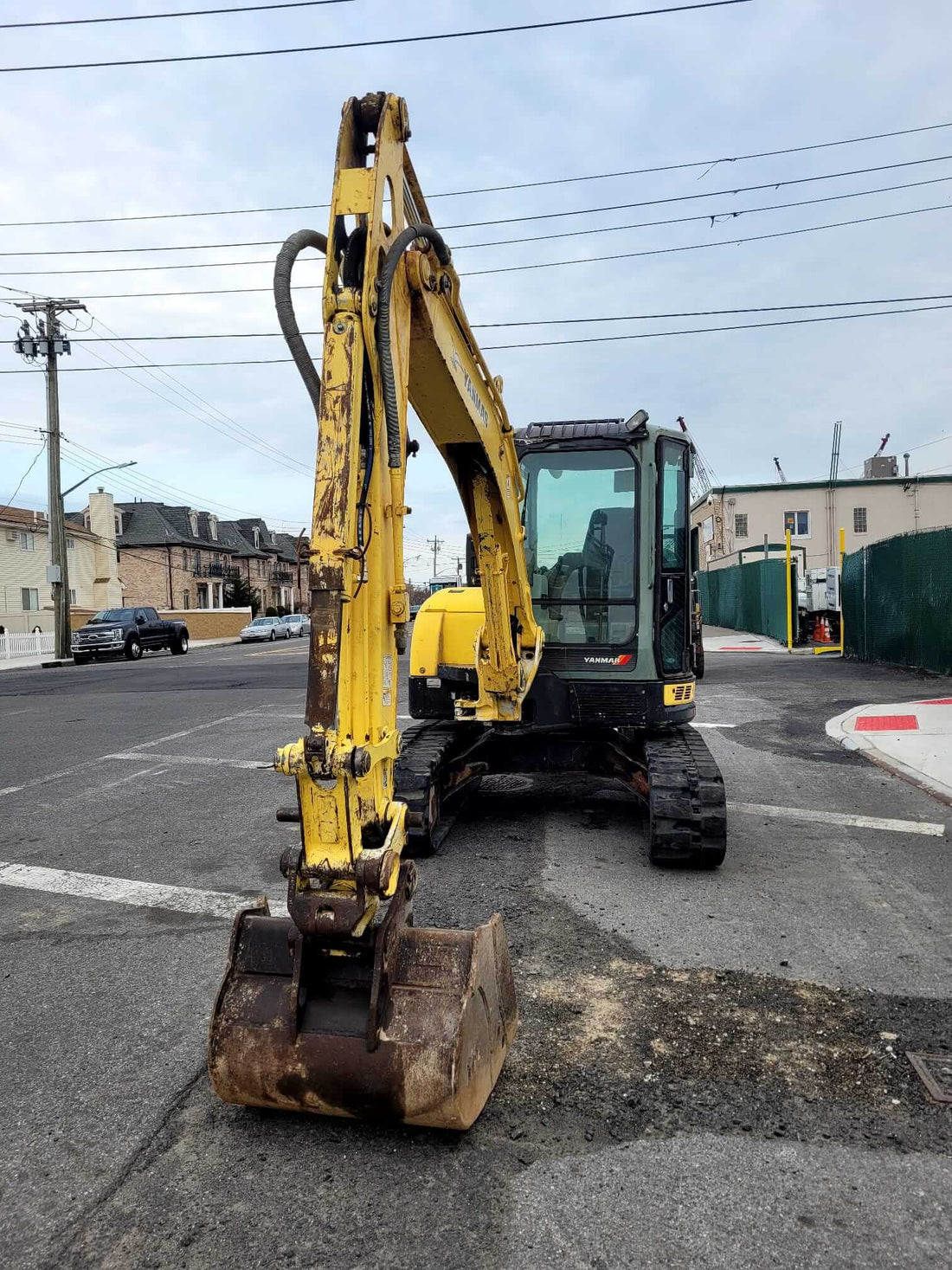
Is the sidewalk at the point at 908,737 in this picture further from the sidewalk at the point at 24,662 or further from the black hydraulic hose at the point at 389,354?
the sidewalk at the point at 24,662

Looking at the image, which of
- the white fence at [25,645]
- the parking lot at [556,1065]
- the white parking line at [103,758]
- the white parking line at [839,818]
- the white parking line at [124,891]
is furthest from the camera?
the white fence at [25,645]

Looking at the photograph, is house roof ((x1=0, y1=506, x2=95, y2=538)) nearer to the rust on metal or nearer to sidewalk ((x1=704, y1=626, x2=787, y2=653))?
sidewalk ((x1=704, y1=626, x2=787, y2=653))

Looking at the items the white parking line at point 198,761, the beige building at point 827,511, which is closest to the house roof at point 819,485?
the beige building at point 827,511

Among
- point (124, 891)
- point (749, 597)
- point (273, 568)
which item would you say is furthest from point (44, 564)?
point (124, 891)

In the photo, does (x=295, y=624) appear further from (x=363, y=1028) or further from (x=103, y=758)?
(x=363, y=1028)

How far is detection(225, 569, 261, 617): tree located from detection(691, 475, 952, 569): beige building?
35.0 metres

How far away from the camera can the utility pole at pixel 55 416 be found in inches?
1286

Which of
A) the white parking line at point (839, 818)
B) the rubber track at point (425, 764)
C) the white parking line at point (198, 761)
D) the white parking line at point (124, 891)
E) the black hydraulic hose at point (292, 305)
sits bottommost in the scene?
the white parking line at point (839, 818)

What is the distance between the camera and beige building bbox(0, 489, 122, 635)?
45500mm

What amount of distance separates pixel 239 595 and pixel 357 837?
66.6 metres

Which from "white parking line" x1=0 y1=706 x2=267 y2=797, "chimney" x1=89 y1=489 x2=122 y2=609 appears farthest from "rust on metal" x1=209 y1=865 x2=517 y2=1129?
"chimney" x1=89 y1=489 x2=122 y2=609

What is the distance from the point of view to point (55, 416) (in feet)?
109

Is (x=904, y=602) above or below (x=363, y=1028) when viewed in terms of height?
above

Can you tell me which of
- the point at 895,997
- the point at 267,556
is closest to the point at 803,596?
the point at 895,997
